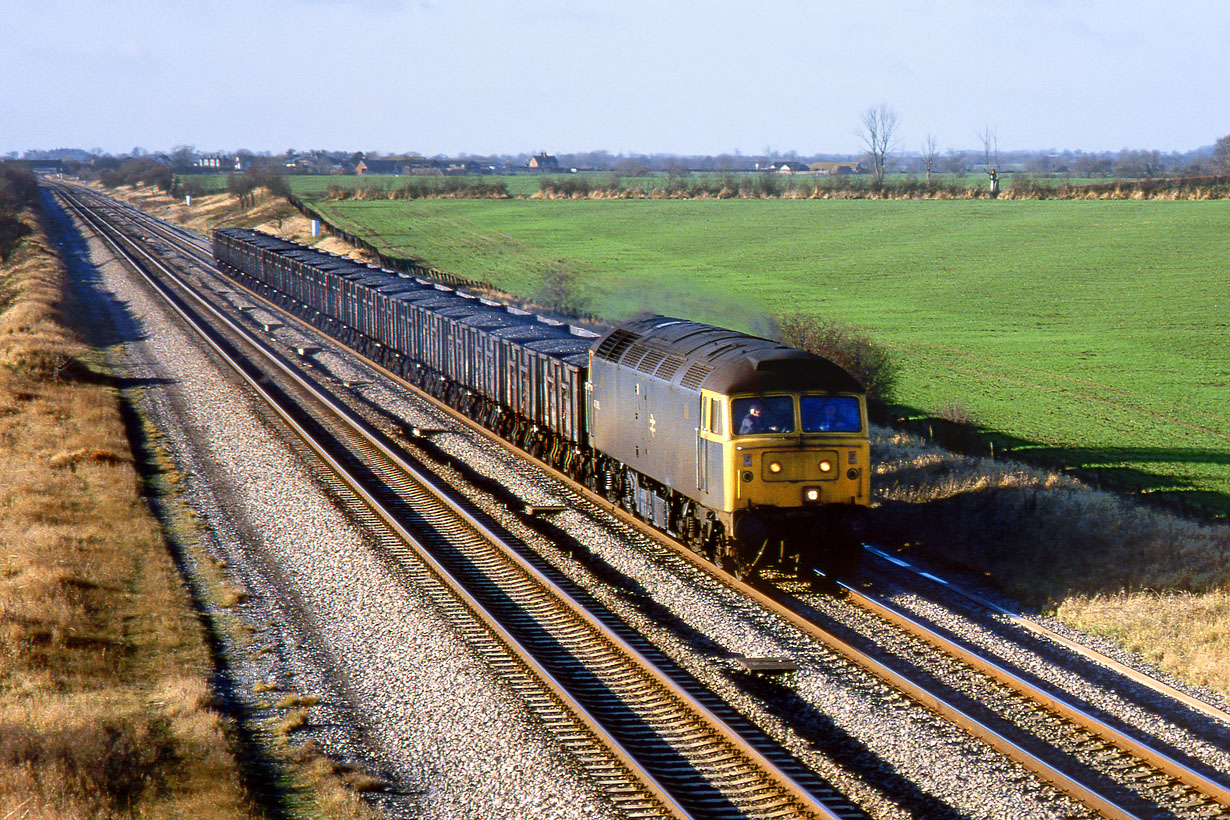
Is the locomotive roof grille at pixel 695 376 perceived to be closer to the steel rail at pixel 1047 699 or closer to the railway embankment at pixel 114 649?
the steel rail at pixel 1047 699

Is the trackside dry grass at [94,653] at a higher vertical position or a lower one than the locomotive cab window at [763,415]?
lower

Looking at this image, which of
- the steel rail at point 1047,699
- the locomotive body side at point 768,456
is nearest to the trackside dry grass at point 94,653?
the locomotive body side at point 768,456

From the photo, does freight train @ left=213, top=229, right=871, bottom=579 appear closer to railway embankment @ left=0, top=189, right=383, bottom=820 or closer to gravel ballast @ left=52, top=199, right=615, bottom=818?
gravel ballast @ left=52, top=199, right=615, bottom=818

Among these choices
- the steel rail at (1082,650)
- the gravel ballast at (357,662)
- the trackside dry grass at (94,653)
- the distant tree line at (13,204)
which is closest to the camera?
the trackside dry grass at (94,653)

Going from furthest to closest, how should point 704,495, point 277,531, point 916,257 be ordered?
point 916,257 < point 277,531 < point 704,495

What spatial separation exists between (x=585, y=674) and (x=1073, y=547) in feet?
27.1

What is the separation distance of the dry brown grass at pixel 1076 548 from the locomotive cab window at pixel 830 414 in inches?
120

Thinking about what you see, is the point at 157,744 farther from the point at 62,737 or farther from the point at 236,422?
the point at 236,422

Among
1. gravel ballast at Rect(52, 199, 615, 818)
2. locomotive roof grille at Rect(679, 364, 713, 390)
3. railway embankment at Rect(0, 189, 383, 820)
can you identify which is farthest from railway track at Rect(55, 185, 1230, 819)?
locomotive roof grille at Rect(679, 364, 713, 390)

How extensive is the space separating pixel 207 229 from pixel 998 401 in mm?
89761

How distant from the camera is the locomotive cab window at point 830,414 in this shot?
53.4ft

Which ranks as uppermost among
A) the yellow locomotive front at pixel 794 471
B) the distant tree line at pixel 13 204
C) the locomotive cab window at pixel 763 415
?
the distant tree line at pixel 13 204

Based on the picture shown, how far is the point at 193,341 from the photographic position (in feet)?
137

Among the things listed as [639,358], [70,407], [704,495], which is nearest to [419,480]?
[639,358]
